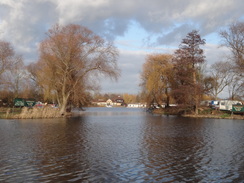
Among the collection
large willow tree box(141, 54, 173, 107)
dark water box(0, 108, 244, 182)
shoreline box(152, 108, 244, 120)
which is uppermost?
large willow tree box(141, 54, 173, 107)

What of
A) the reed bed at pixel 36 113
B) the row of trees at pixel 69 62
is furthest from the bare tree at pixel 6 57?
the reed bed at pixel 36 113

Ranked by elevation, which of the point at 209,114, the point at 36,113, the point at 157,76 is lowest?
the point at 209,114

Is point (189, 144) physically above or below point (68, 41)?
below

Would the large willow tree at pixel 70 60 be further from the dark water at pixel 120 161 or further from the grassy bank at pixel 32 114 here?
the dark water at pixel 120 161

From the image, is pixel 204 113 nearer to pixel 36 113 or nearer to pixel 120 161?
pixel 36 113

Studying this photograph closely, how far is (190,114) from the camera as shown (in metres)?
43.1

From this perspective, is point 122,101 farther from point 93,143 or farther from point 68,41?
point 93,143

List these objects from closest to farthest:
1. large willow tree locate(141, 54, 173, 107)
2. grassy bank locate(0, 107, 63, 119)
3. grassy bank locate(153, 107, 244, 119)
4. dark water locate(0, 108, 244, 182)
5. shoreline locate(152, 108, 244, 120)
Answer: dark water locate(0, 108, 244, 182)
grassy bank locate(0, 107, 63, 119)
shoreline locate(152, 108, 244, 120)
grassy bank locate(153, 107, 244, 119)
large willow tree locate(141, 54, 173, 107)

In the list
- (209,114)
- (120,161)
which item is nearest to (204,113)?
(209,114)

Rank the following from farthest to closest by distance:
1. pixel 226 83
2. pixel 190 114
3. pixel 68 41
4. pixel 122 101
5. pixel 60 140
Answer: pixel 122 101 < pixel 226 83 < pixel 190 114 < pixel 68 41 < pixel 60 140

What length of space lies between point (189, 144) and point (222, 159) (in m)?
3.59

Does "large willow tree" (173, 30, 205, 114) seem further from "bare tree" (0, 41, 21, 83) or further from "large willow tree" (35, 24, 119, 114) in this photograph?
Result: "bare tree" (0, 41, 21, 83)

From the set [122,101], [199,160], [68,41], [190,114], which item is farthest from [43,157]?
[122,101]

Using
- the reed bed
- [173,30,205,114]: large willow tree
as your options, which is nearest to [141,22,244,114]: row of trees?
[173,30,205,114]: large willow tree
